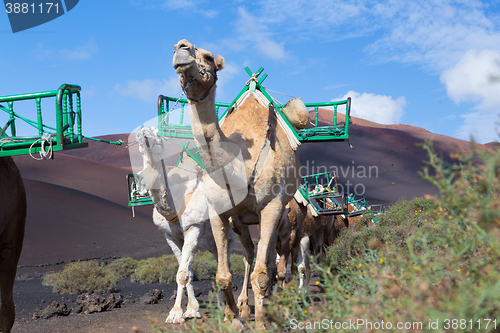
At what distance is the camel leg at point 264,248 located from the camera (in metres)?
4.39

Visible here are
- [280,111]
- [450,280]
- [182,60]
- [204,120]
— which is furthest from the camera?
[280,111]

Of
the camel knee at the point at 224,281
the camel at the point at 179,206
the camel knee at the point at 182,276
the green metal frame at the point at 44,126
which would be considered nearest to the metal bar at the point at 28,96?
the green metal frame at the point at 44,126

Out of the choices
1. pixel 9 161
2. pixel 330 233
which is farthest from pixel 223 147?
pixel 330 233

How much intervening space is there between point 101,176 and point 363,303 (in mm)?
46741

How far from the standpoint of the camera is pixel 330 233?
14000mm

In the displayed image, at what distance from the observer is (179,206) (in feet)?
24.2

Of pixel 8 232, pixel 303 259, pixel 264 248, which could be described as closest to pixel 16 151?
pixel 8 232

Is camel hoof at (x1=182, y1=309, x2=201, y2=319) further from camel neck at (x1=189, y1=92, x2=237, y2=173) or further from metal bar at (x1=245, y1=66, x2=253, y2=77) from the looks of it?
metal bar at (x1=245, y1=66, x2=253, y2=77)

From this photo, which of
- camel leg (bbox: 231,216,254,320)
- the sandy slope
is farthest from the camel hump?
the sandy slope

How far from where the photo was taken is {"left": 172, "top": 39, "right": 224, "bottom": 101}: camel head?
3.71m

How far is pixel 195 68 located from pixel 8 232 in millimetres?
3140

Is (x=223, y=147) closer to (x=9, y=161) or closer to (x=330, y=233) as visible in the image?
(x=9, y=161)

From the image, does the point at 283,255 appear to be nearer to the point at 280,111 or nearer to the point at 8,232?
the point at 280,111

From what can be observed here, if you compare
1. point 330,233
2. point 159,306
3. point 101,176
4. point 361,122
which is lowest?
point 159,306
